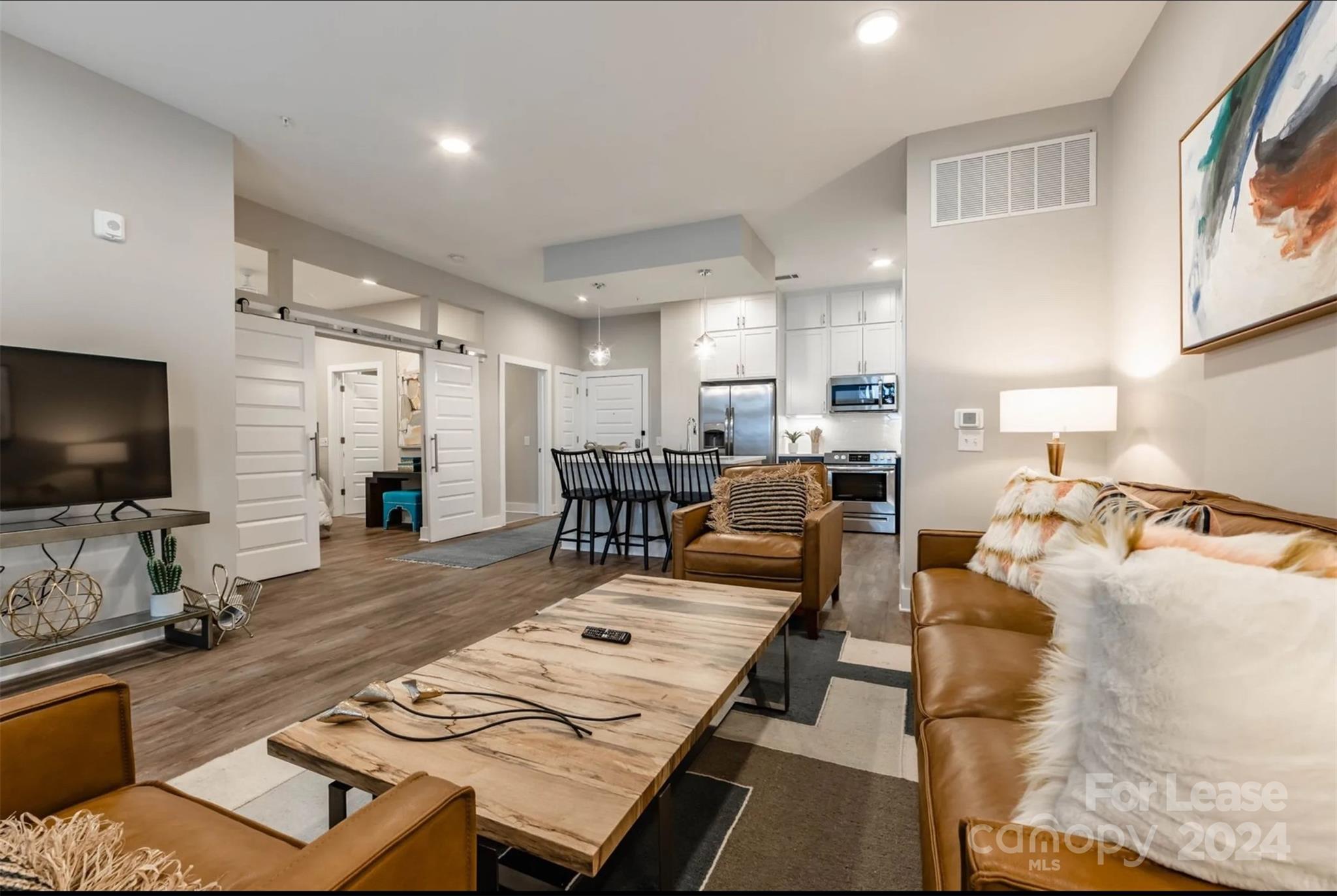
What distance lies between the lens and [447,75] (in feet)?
8.38

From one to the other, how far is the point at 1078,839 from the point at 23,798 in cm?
152

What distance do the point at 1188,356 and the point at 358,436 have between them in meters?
8.12

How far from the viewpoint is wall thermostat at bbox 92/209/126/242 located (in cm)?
253

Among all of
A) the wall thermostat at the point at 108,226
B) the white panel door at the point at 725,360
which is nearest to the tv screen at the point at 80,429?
the wall thermostat at the point at 108,226

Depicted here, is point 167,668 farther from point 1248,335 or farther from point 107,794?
point 1248,335

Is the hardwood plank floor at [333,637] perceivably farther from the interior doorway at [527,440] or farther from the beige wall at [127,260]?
the interior doorway at [527,440]

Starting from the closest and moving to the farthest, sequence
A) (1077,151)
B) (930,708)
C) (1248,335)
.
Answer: (930,708)
(1248,335)
(1077,151)

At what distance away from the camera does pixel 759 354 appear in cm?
628

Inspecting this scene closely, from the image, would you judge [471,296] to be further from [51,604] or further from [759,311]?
[51,604]

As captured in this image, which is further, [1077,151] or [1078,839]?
[1077,151]

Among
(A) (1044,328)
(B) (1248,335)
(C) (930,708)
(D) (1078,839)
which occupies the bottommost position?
(C) (930,708)

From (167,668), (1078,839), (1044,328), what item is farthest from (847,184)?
(167,668)

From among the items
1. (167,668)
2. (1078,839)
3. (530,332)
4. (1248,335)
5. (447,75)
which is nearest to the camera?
(1078,839)

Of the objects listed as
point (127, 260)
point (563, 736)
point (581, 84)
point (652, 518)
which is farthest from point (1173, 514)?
point (127, 260)
